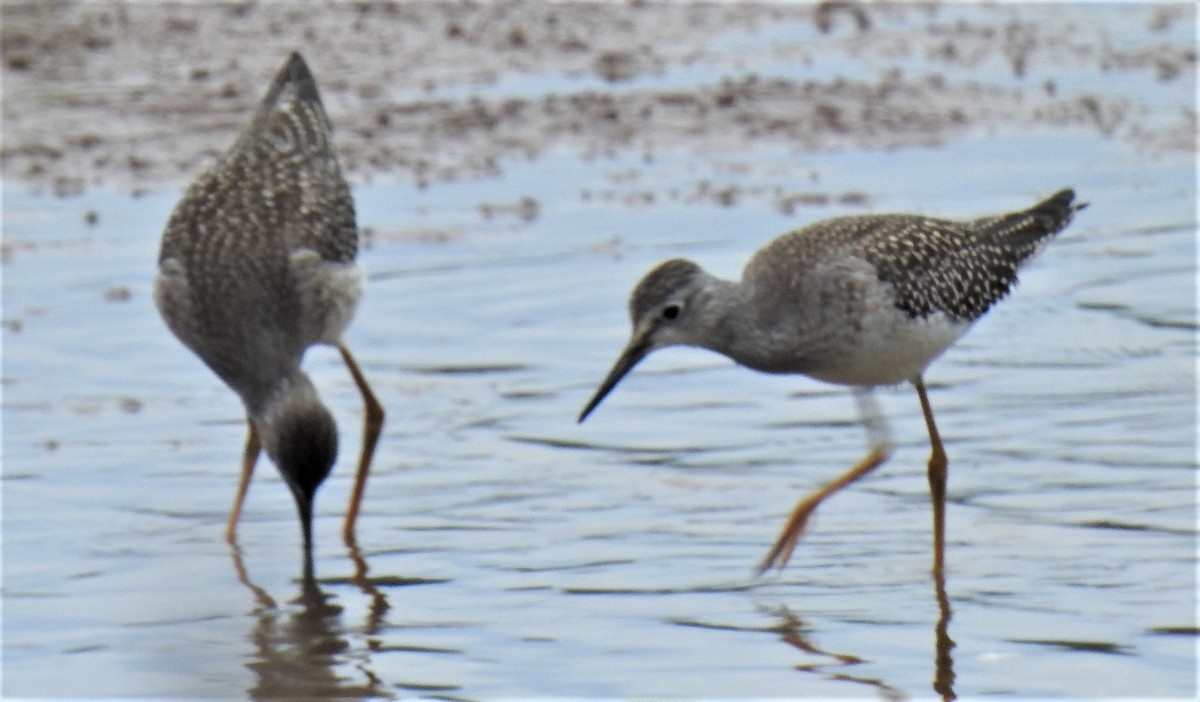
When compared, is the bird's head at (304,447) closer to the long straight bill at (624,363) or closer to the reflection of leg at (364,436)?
the reflection of leg at (364,436)

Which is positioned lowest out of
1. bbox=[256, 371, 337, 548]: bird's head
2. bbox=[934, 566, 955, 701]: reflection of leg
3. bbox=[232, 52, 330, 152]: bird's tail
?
bbox=[934, 566, 955, 701]: reflection of leg

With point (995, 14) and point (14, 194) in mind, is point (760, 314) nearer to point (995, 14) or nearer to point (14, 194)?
point (14, 194)

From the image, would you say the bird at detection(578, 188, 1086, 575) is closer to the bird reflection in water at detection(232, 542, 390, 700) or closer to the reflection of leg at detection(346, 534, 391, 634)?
the reflection of leg at detection(346, 534, 391, 634)

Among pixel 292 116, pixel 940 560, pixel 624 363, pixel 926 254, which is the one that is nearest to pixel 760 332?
pixel 624 363

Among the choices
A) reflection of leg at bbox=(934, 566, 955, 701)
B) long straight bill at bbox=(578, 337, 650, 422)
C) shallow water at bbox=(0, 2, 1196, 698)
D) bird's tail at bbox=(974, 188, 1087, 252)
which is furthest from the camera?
bird's tail at bbox=(974, 188, 1087, 252)

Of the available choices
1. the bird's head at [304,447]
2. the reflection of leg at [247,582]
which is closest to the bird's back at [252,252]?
the bird's head at [304,447]

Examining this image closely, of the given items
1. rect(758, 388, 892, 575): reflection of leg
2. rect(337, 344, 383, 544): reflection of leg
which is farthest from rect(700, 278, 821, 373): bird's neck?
rect(337, 344, 383, 544): reflection of leg

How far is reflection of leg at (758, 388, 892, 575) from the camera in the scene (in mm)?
7496

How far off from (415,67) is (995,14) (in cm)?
436

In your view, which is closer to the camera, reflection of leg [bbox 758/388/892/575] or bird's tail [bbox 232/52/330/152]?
reflection of leg [bbox 758/388/892/575]

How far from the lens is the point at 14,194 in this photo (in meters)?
12.4

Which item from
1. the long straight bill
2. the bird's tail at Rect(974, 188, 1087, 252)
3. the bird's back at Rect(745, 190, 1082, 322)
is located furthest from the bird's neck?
the bird's tail at Rect(974, 188, 1087, 252)

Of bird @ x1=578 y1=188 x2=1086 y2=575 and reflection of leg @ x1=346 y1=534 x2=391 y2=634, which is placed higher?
bird @ x1=578 y1=188 x2=1086 y2=575

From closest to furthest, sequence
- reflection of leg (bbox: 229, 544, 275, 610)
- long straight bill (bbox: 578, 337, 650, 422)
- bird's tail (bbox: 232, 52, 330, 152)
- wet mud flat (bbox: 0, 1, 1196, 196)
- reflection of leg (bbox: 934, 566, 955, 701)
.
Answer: reflection of leg (bbox: 934, 566, 955, 701), long straight bill (bbox: 578, 337, 650, 422), reflection of leg (bbox: 229, 544, 275, 610), bird's tail (bbox: 232, 52, 330, 152), wet mud flat (bbox: 0, 1, 1196, 196)
